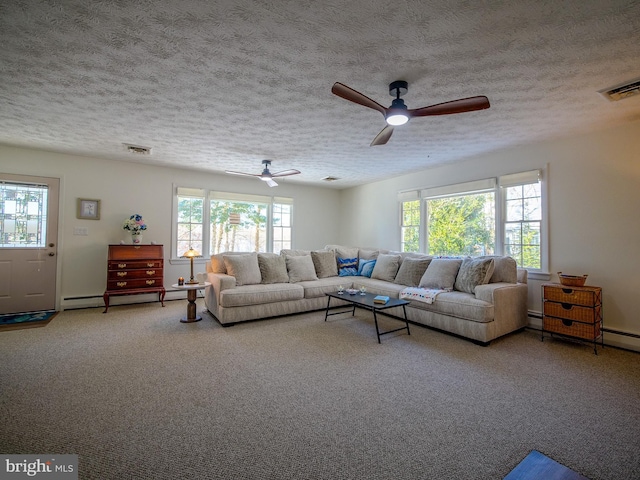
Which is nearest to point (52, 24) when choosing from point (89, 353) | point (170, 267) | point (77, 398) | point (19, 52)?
point (19, 52)

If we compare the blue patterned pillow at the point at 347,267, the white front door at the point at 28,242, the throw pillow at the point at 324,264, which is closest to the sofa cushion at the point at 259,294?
the throw pillow at the point at 324,264

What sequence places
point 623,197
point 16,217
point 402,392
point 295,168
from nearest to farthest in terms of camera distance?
point 402,392 < point 623,197 < point 16,217 < point 295,168

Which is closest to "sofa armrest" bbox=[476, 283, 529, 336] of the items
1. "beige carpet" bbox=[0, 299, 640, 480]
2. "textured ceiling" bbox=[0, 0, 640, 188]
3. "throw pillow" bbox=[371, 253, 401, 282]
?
"beige carpet" bbox=[0, 299, 640, 480]

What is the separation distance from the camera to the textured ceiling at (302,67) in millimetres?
1702

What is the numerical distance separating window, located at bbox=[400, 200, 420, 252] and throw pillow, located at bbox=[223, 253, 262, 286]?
302 cm

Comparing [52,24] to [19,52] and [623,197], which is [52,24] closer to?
[19,52]

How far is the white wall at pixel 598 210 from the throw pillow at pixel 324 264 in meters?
Result: 2.98

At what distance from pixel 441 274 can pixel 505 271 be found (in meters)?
0.78

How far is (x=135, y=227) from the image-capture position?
16.3 feet

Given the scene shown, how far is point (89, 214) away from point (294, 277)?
3.58 meters

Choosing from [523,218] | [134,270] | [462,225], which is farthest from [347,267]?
[134,270]

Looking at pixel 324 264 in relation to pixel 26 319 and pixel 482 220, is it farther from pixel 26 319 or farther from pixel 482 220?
pixel 26 319

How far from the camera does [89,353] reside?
2938mm

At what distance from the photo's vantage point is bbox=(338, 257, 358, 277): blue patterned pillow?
5461 millimetres
